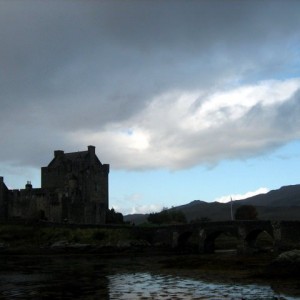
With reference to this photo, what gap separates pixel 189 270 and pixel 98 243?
27134 millimetres

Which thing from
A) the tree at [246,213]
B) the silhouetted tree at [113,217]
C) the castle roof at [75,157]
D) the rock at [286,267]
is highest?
the castle roof at [75,157]

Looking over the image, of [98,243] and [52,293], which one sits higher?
[98,243]

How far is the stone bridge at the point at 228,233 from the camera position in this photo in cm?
4659

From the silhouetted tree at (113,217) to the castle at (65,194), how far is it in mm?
1143

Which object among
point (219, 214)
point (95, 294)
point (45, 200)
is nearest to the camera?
point (95, 294)

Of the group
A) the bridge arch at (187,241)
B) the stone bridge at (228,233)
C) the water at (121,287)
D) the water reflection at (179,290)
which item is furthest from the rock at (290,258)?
the bridge arch at (187,241)

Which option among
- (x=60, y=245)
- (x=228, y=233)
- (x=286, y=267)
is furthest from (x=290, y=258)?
(x=60, y=245)

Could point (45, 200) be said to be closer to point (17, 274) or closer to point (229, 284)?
point (17, 274)

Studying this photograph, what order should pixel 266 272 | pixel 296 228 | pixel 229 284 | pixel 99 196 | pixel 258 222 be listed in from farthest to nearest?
pixel 99 196 → pixel 258 222 → pixel 296 228 → pixel 266 272 → pixel 229 284

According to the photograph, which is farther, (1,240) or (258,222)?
(1,240)

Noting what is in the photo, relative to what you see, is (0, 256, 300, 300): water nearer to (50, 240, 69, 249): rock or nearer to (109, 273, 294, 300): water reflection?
(109, 273, 294, 300): water reflection

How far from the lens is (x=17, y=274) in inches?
1203

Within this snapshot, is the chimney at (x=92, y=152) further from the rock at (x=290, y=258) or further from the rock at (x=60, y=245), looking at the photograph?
the rock at (x=290, y=258)

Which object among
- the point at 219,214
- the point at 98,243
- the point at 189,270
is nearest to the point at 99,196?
the point at 98,243
